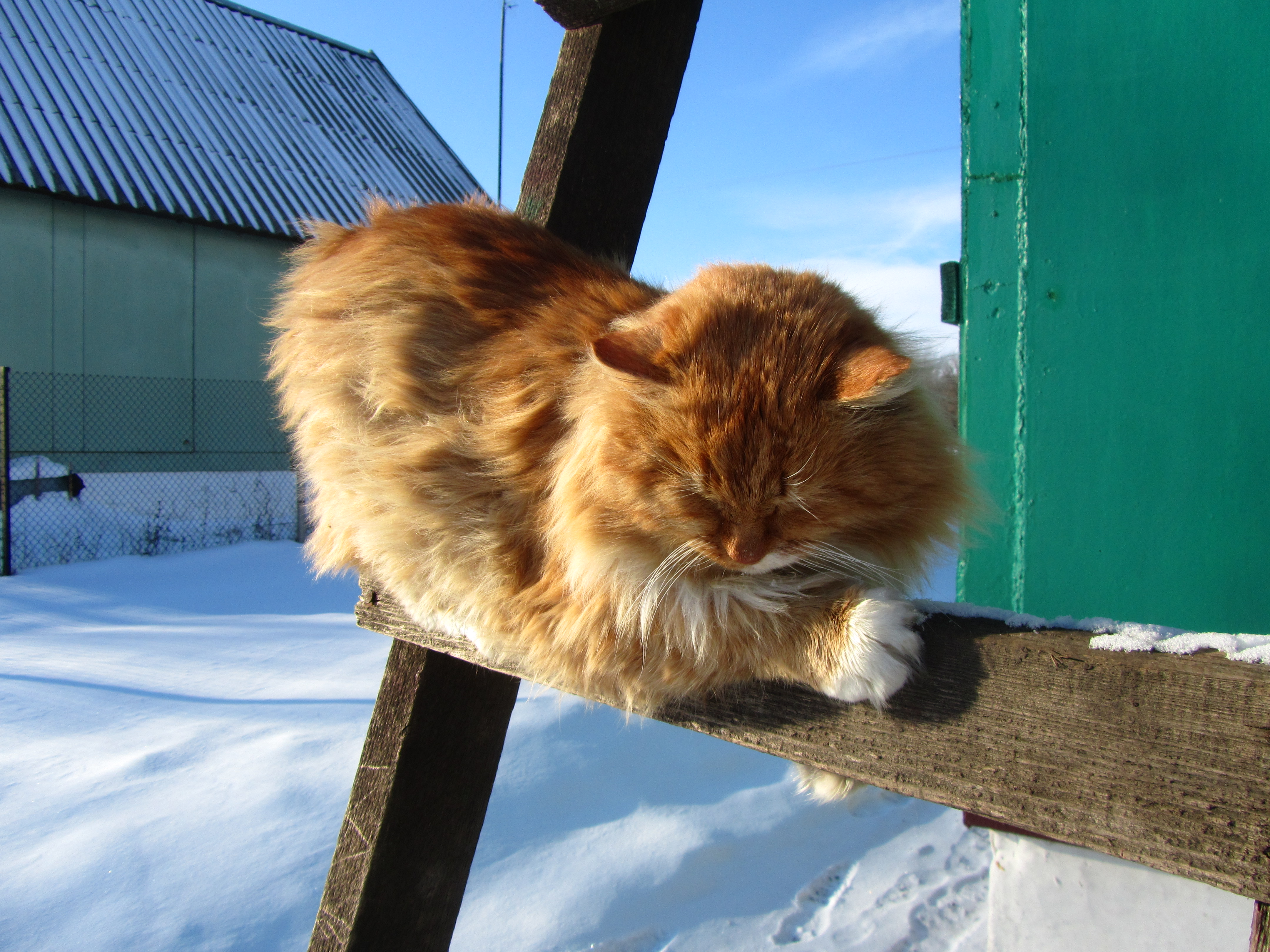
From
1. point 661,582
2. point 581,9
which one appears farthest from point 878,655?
point 581,9

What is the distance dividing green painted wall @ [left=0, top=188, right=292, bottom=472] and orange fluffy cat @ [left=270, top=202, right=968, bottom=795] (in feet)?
28.1

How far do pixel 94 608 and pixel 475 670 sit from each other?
472 centimetres

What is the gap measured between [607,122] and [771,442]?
84cm

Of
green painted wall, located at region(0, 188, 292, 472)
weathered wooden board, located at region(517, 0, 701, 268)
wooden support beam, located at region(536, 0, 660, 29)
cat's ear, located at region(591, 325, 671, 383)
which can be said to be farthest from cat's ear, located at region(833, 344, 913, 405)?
green painted wall, located at region(0, 188, 292, 472)

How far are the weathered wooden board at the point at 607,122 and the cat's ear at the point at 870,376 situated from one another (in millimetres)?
730

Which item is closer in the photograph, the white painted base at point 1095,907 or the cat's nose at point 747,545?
the cat's nose at point 747,545

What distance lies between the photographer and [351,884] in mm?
1397

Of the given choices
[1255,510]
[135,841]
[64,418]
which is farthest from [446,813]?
[64,418]

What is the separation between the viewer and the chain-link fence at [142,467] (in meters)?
7.11

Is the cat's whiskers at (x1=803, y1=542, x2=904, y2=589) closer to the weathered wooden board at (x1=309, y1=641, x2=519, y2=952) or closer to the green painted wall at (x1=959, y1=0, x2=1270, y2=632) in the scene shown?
→ the weathered wooden board at (x1=309, y1=641, x2=519, y2=952)

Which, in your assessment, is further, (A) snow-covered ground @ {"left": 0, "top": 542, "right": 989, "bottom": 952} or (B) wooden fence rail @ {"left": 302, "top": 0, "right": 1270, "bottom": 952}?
(A) snow-covered ground @ {"left": 0, "top": 542, "right": 989, "bottom": 952}

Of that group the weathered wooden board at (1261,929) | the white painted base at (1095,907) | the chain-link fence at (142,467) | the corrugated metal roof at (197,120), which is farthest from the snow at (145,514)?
the weathered wooden board at (1261,929)

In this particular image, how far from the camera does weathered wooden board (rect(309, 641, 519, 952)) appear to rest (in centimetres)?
140

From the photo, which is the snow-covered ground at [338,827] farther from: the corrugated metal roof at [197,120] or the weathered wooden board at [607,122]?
the corrugated metal roof at [197,120]
